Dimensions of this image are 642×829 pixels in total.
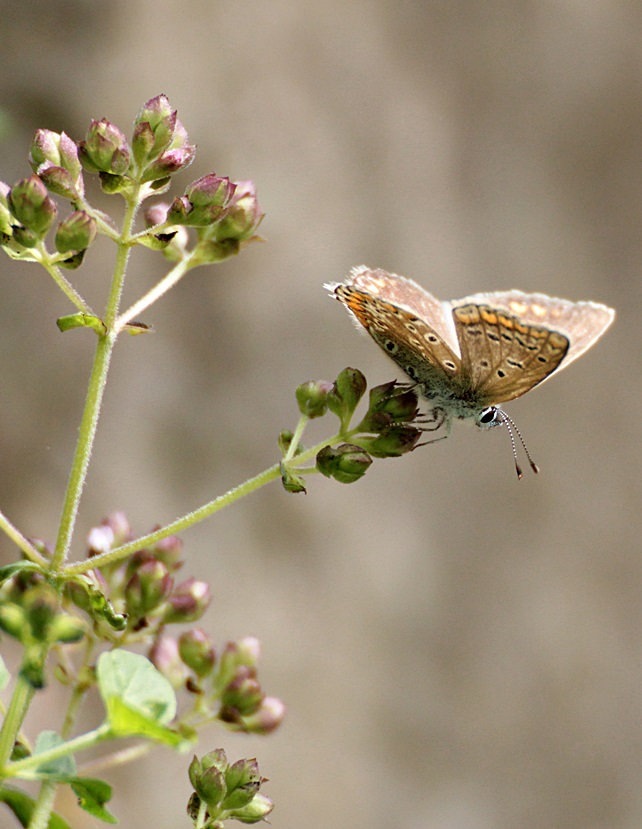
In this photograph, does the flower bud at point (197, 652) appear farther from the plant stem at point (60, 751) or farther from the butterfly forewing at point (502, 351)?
the butterfly forewing at point (502, 351)

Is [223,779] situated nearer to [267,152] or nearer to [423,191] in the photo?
[267,152]

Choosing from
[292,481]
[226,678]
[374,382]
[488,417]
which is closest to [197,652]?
[226,678]

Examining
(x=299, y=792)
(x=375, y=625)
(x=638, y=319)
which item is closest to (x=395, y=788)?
(x=299, y=792)

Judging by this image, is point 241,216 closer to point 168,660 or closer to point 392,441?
point 392,441

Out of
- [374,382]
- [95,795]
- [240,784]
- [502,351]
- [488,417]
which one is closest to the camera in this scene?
[95,795]

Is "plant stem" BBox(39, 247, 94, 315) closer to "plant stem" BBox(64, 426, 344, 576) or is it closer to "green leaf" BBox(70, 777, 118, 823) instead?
"plant stem" BBox(64, 426, 344, 576)

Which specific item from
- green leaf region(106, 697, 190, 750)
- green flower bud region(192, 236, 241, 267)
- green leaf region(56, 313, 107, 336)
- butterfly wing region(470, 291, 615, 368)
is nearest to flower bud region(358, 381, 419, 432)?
butterfly wing region(470, 291, 615, 368)

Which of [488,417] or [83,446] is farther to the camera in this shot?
[488,417]
